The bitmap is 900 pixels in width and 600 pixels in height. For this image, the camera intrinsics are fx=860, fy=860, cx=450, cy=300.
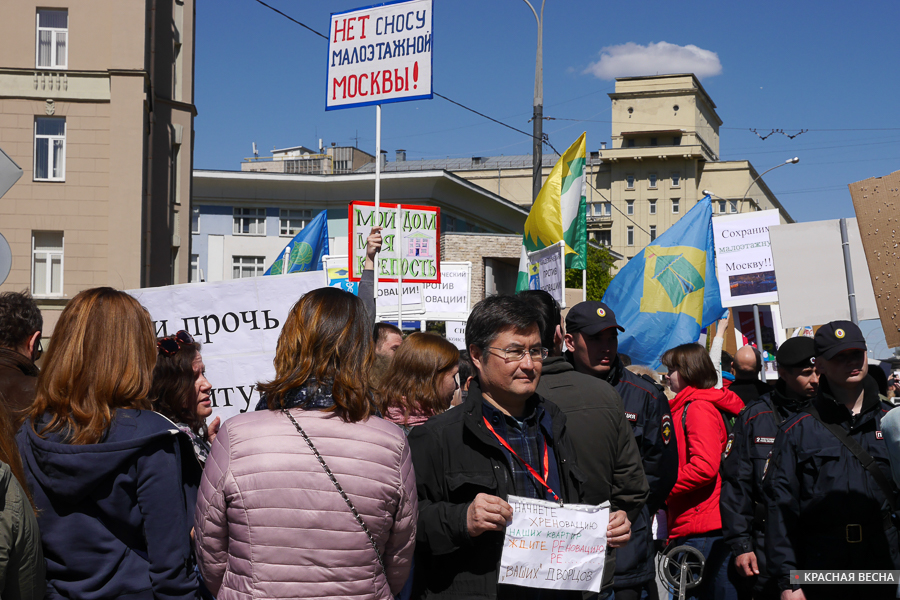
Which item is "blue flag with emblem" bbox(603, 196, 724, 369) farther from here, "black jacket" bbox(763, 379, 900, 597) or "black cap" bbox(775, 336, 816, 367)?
"black jacket" bbox(763, 379, 900, 597)

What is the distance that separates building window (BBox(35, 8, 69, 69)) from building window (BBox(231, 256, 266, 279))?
85.5ft

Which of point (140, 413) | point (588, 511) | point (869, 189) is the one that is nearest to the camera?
point (140, 413)

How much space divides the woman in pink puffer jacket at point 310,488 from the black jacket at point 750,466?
105 inches

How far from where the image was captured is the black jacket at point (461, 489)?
305 centimetres

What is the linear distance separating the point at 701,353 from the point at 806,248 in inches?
39.7

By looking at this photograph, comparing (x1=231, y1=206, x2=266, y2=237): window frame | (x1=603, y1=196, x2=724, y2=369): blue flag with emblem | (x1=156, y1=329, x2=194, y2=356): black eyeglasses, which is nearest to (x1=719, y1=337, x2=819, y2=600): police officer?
(x1=156, y1=329, x2=194, y2=356): black eyeglasses

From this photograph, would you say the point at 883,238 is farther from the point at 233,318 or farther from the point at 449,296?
the point at 449,296

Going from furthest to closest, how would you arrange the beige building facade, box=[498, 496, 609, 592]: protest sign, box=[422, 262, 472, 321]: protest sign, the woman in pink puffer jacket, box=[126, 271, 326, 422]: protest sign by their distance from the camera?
the beige building facade, box=[422, 262, 472, 321]: protest sign, box=[126, 271, 326, 422]: protest sign, box=[498, 496, 609, 592]: protest sign, the woman in pink puffer jacket

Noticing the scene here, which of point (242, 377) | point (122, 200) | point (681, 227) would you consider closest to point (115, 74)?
point (122, 200)

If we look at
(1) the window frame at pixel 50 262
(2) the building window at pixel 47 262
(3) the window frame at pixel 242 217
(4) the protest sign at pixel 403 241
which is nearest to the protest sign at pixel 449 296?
(4) the protest sign at pixel 403 241

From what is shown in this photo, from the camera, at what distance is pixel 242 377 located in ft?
19.4

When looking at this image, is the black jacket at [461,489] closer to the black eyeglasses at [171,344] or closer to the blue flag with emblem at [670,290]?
the black eyeglasses at [171,344]

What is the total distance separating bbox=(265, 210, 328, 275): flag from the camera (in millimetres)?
15461

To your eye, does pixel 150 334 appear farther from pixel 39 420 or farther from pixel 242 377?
pixel 242 377
